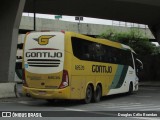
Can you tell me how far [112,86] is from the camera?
23797 mm

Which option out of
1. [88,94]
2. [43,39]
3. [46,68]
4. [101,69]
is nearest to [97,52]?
[101,69]

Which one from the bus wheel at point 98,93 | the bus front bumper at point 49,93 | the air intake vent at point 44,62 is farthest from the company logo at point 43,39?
the bus wheel at point 98,93

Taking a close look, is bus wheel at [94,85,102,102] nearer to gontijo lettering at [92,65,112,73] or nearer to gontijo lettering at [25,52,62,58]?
gontijo lettering at [92,65,112,73]

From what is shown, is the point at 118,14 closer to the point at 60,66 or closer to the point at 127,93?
the point at 127,93

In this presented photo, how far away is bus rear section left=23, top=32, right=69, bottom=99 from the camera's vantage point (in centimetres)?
1900

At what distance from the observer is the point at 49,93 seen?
19.1 meters

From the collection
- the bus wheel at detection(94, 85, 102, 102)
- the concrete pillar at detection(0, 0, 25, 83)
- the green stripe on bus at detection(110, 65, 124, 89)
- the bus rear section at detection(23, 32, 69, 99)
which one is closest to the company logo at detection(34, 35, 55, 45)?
the bus rear section at detection(23, 32, 69, 99)

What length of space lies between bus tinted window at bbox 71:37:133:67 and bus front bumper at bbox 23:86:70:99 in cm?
175

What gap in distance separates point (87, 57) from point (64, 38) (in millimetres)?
1938

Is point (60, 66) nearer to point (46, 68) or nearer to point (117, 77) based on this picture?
point (46, 68)

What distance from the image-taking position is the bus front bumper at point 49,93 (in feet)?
61.9

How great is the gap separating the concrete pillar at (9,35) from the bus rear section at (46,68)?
5.75 meters

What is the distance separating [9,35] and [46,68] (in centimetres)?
688

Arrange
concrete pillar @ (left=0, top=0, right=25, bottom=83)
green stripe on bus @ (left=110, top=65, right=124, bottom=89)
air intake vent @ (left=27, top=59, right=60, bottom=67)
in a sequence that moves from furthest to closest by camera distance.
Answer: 1. concrete pillar @ (left=0, top=0, right=25, bottom=83)
2. green stripe on bus @ (left=110, top=65, right=124, bottom=89)
3. air intake vent @ (left=27, top=59, right=60, bottom=67)
